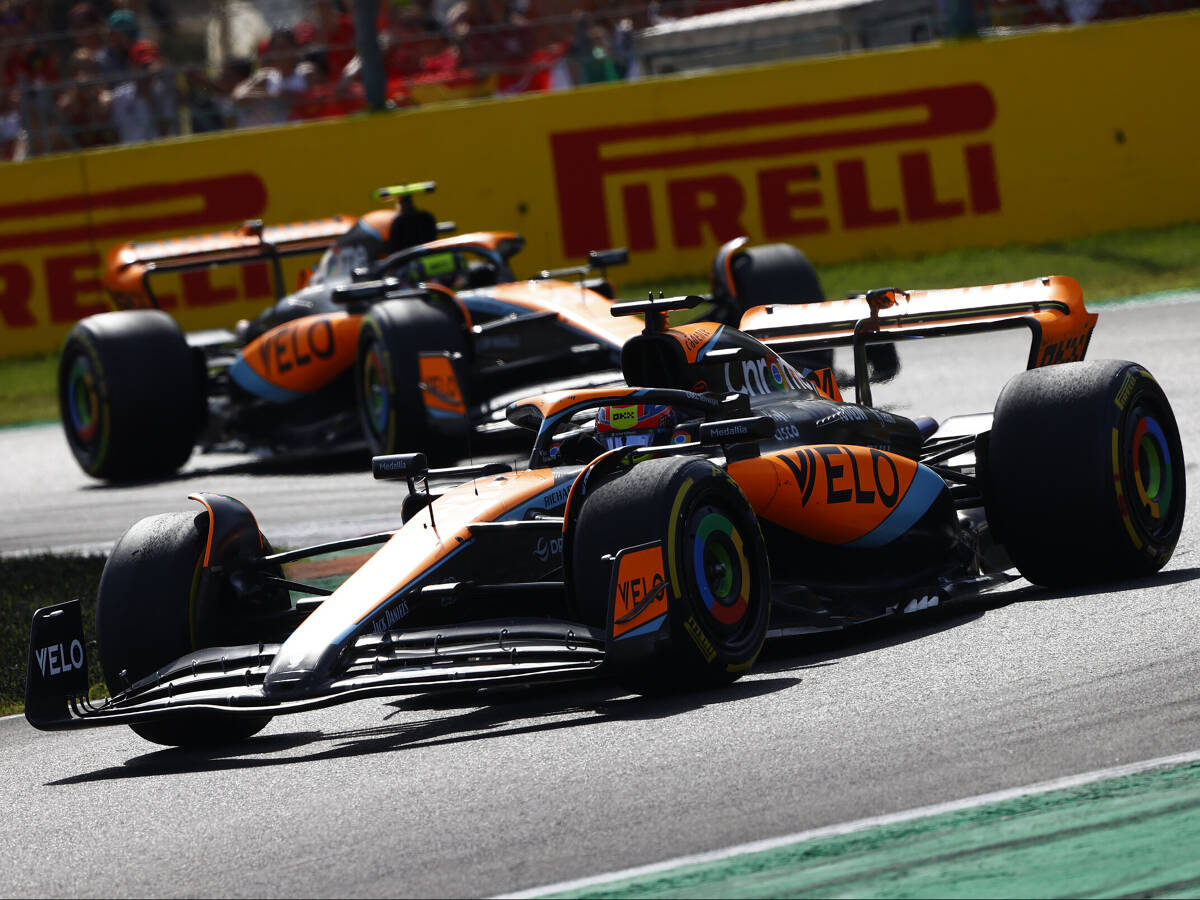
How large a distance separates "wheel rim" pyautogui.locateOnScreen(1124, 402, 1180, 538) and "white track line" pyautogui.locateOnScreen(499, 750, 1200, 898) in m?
2.19

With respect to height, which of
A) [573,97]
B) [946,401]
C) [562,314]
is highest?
→ [573,97]

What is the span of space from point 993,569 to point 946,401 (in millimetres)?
4979

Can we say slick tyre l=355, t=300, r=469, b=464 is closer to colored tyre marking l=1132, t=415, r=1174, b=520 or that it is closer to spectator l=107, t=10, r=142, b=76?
colored tyre marking l=1132, t=415, r=1174, b=520

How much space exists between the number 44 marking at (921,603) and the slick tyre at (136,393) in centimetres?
748

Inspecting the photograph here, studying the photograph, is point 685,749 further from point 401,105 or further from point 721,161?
point 401,105

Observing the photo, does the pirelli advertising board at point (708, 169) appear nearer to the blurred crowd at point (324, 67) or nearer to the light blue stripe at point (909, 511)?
the blurred crowd at point (324, 67)

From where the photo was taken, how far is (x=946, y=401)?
40.5ft

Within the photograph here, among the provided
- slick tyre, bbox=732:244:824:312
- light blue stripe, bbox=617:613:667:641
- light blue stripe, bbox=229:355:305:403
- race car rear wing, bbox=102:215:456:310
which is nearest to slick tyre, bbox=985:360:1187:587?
light blue stripe, bbox=617:613:667:641

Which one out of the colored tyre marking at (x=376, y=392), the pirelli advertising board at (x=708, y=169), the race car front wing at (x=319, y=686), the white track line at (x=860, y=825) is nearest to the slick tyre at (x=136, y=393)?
the colored tyre marking at (x=376, y=392)

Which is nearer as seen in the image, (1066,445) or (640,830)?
(640,830)

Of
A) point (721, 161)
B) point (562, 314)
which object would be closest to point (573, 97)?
point (721, 161)

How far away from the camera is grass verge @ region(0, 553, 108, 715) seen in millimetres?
7410

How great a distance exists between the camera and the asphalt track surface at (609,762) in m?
4.43

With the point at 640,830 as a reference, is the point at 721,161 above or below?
above
